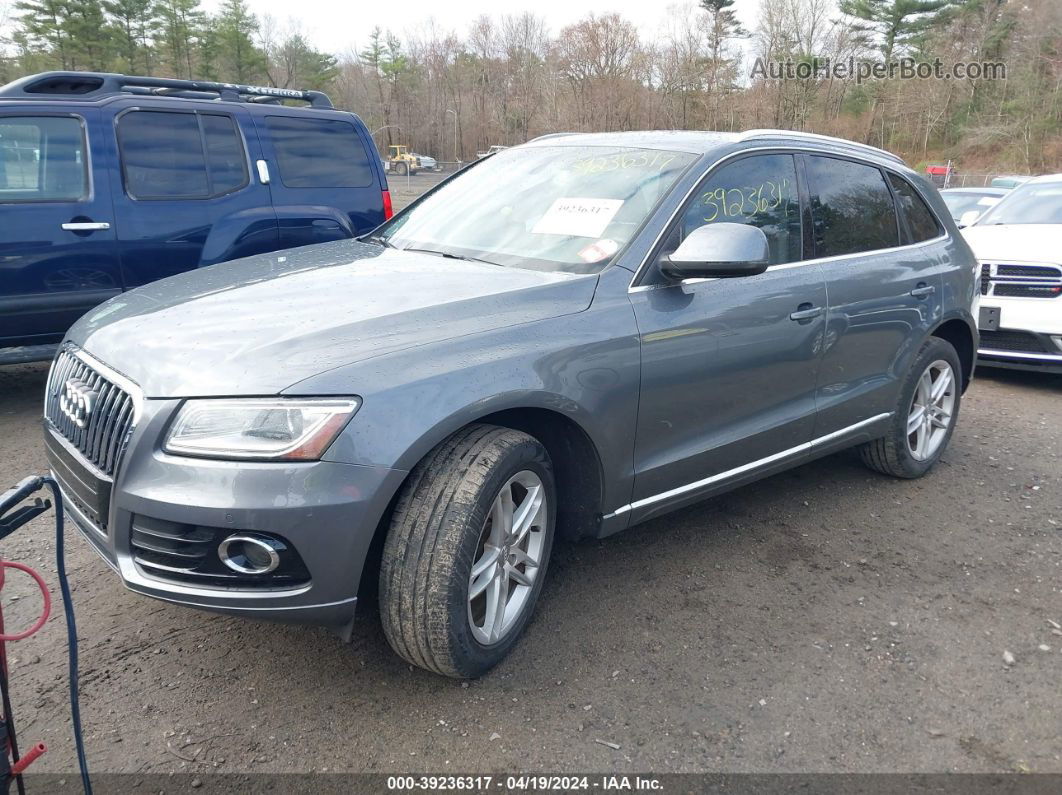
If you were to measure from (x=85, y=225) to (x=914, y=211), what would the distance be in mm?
4950

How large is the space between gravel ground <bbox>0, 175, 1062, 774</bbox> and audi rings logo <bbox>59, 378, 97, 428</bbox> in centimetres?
81

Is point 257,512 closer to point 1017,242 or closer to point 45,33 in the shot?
point 1017,242

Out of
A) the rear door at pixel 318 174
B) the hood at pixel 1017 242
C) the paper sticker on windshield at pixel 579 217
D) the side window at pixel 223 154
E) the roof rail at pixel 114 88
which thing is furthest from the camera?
the hood at pixel 1017 242

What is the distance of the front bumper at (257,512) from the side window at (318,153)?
170 inches

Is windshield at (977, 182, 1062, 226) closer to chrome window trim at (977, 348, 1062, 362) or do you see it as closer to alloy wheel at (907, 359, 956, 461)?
chrome window trim at (977, 348, 1062, 362)

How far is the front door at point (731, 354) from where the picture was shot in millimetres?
2963

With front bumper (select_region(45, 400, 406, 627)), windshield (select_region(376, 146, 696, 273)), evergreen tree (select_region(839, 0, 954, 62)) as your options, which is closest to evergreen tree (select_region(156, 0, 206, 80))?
evergreen tree (select_region(839, 0, 954, 62))

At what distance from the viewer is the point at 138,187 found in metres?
5.38

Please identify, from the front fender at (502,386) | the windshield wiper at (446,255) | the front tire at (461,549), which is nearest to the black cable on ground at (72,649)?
the front fender at (502,386)

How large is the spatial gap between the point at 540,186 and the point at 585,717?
2137 millimetres

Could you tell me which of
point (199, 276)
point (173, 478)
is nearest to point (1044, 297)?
point (199, 276)

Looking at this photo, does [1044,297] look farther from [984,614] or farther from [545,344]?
[545,344]

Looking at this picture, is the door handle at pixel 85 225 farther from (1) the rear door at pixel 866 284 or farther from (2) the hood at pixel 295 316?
(1) the rear door at pixel 866 284

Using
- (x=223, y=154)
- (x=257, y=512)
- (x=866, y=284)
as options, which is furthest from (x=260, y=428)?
(x=223, y=154)
